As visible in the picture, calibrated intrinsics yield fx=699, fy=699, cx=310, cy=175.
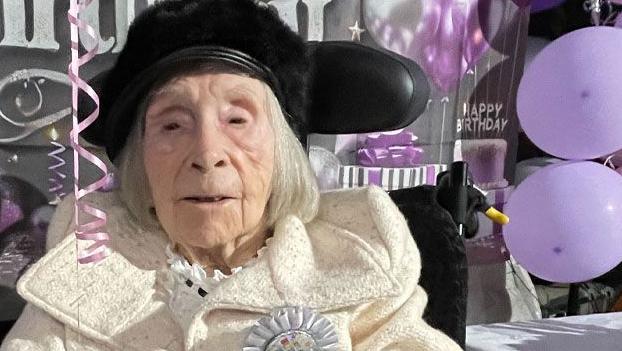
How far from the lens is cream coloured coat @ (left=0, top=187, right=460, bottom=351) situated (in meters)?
0.98

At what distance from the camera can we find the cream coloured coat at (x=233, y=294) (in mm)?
979

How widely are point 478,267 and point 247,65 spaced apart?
151cm

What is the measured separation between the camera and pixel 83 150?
759mm

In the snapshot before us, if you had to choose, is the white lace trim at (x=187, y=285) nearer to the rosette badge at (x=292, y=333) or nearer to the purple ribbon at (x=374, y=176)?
the rosette badge at (x=292, y=333)

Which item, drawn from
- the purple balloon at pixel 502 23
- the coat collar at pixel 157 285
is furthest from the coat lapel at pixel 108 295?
the purple balloon at pixel 502 23

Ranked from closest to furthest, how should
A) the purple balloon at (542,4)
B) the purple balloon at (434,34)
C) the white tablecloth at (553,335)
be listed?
the white tablecloth at (553,335)
the purple balloon at (434,34)
the purple balloon at (542,4)

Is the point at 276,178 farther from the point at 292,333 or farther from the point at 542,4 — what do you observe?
the point at 542,4

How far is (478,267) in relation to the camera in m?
2.30

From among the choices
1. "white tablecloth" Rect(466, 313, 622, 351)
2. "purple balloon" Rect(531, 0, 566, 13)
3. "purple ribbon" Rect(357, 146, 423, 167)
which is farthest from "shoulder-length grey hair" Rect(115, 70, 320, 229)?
"purple balloon" Rect(531, 0, 566, 13)

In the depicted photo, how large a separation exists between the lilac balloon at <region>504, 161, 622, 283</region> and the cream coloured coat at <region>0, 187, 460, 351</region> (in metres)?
0.91

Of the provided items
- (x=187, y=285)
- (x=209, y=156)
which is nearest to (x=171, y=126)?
(x=209, y=156)

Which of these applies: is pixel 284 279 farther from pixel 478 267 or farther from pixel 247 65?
pixel 478 267

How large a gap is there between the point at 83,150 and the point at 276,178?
37 cm

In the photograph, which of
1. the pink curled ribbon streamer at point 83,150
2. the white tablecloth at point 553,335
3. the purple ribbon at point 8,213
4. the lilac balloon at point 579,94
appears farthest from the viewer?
the lilac balloon at point 579,94
